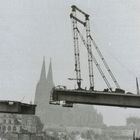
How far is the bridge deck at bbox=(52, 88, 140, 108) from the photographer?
38450 mm

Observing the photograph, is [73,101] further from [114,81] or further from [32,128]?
[32,128]

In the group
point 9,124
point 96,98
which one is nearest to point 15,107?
point 96,98

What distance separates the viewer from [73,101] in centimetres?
3856

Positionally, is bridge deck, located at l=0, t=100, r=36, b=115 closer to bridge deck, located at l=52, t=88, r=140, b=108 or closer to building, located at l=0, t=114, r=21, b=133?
bridge deck, located at l=52, t=88, r=140, b=108

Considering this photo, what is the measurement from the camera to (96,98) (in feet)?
127

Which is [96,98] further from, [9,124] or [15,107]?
[9,124]

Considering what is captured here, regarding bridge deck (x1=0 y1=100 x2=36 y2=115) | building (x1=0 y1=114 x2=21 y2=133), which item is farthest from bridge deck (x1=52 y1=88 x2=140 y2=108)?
building (x1=0 y1=114 x2=21 y2=133)

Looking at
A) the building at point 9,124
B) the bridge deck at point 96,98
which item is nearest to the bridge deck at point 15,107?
the bridge deck at point 96,98

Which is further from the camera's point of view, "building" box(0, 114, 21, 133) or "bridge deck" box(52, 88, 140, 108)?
"building" box(0, 114, 21, 133)

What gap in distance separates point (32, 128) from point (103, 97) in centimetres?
14749

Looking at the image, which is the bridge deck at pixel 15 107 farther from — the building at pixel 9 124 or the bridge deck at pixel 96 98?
the building at pixel 9 124

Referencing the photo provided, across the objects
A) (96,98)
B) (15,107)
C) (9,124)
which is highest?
(9,124)

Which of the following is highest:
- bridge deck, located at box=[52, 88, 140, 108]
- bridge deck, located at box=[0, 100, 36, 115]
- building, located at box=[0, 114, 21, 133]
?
building, located at box=[0, 114, 21, 133]

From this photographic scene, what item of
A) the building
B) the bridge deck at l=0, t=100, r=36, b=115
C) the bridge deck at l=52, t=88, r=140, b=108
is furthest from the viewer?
the building
